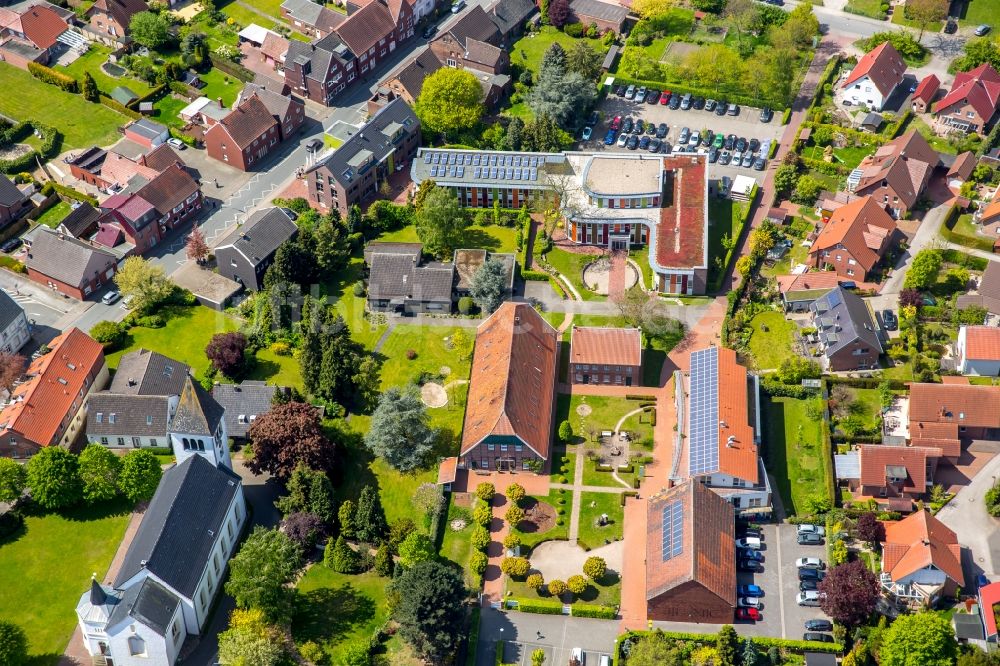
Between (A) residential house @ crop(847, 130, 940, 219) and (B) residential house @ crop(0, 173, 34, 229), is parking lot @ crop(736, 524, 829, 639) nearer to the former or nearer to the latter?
(A) residential house @ crop(847, 130, 940, 219)

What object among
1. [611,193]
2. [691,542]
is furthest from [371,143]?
[691,542]

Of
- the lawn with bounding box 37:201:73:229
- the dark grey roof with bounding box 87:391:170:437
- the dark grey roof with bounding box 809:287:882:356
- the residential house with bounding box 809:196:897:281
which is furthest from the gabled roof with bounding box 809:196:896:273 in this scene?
the lawn with bounding box 37:201:73:229

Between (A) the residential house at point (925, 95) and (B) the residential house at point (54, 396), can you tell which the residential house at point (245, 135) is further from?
(A) the residential house at point (925, 95)

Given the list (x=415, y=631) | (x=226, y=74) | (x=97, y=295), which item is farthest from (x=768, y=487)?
(x=226, y=74)

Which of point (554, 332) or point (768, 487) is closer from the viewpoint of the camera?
point (768, 487)

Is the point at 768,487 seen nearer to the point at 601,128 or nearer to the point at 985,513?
the point at 985,513

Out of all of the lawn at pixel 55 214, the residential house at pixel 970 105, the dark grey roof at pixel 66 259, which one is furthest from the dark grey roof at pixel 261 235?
the residential house at pixel 970 105
